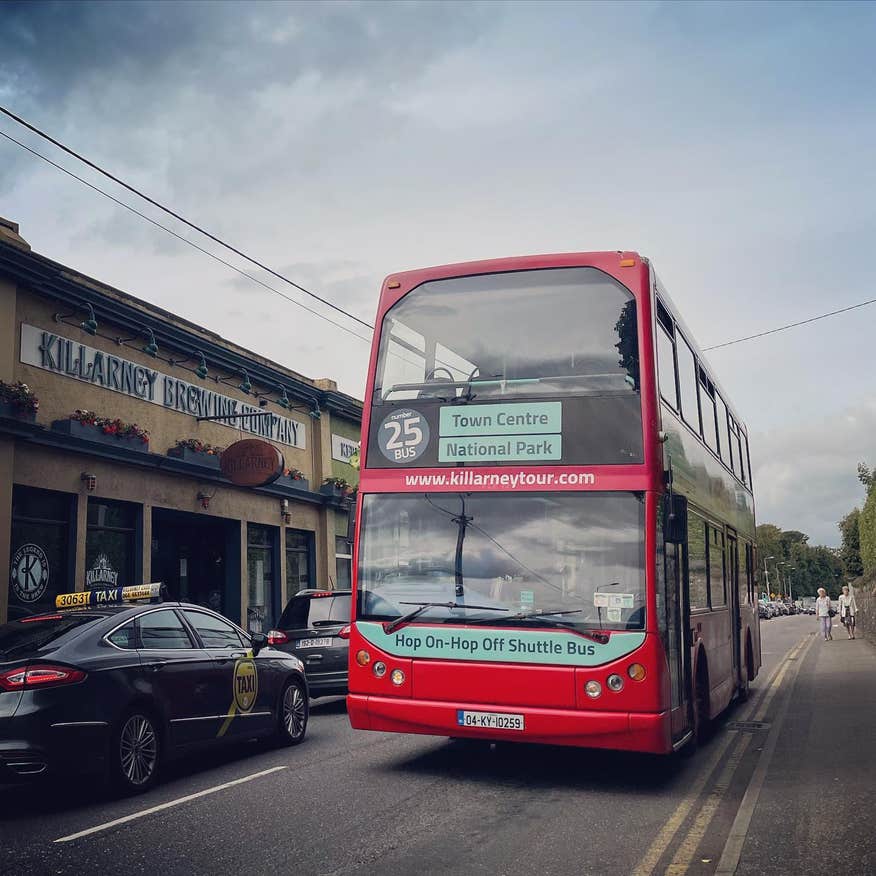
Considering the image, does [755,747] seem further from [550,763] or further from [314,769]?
[314,769]

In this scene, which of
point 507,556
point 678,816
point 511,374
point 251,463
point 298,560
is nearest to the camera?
point 678,816

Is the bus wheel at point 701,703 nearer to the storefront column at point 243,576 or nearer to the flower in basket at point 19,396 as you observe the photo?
the flower in basket at point 19,396

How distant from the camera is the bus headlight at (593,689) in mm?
7895

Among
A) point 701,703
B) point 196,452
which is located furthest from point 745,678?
point 196,452

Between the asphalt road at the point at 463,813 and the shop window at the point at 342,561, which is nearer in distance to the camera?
the asphalt road at the point at 463,813

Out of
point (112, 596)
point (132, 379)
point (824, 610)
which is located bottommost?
point (824, 610)

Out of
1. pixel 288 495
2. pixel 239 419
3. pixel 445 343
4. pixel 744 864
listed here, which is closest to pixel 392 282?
pixel 445 343

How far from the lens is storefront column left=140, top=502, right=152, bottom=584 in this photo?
1808 centimetres

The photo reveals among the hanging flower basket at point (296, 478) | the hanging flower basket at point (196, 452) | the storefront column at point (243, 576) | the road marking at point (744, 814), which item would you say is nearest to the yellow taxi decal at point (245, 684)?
the road marking at point (744, 814)

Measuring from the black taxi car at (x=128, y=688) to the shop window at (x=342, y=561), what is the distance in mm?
15793

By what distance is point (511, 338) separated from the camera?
9.02m

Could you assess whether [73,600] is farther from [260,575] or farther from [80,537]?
[260,575]

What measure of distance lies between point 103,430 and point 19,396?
2.11 metres

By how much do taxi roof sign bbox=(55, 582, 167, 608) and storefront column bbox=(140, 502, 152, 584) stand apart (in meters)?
8.25
